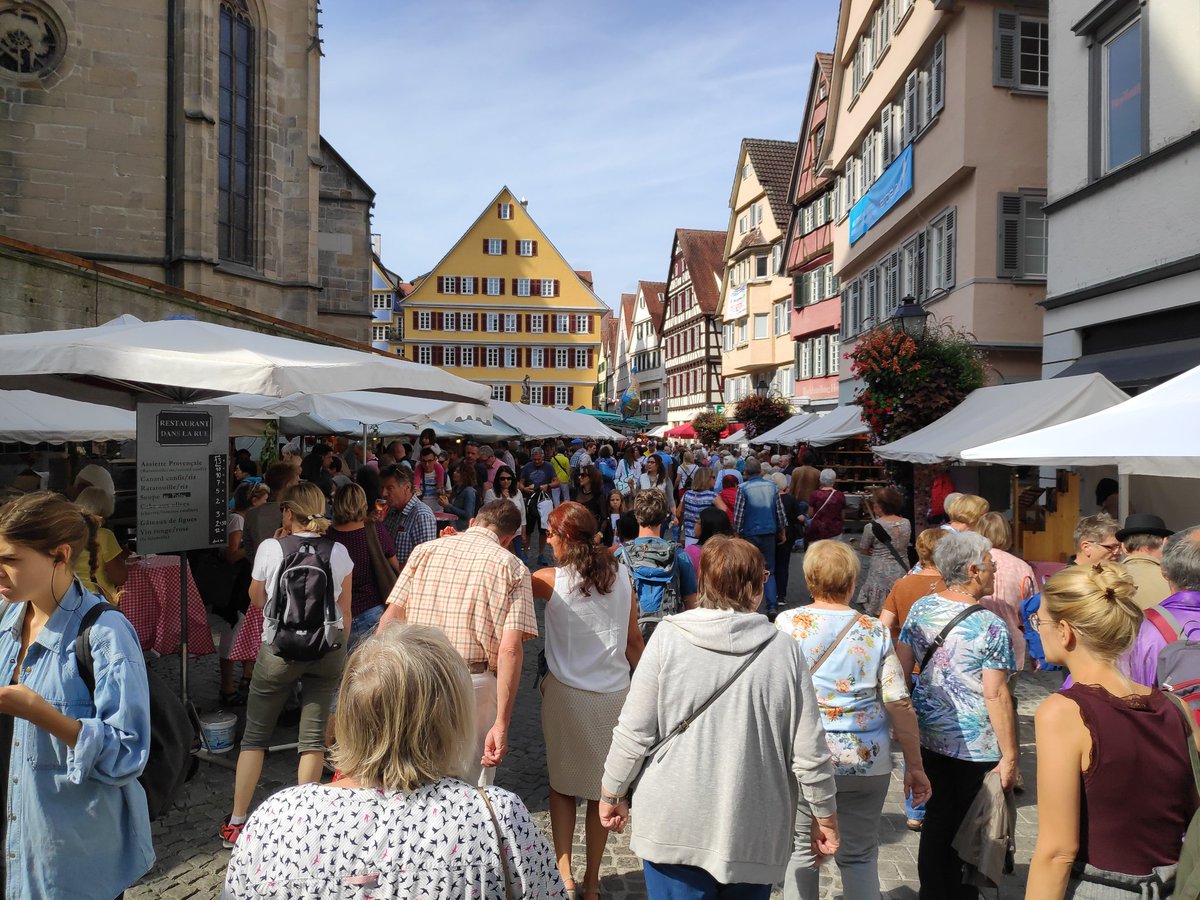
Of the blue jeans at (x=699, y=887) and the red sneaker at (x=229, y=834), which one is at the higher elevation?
the blue jeans at (x=699, y=887)

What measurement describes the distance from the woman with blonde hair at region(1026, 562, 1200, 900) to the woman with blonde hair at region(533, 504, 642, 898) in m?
1.95

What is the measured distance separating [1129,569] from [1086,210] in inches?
331

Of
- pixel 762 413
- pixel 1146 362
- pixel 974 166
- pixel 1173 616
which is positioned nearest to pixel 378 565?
pixel 1173 616

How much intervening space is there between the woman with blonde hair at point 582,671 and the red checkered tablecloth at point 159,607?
3.85 m

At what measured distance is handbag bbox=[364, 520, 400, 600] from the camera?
17.5 ft

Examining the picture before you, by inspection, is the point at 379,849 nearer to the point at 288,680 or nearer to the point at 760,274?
the point at 288,680

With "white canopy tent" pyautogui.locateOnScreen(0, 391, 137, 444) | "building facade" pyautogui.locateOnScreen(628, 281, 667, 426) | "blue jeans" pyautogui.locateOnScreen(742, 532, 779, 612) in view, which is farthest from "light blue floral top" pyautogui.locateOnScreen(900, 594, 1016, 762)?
"building facade" pyautogui.locateOnScreen(628, 281, 667, 426)

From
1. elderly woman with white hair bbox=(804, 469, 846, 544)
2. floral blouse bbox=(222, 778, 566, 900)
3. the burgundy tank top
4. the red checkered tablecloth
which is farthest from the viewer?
elderly woman with white hair bbox=(804, 469, 846, 544)

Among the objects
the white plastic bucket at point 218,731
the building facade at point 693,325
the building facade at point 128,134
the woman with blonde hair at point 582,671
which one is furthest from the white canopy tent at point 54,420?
the building facade at point 693,325

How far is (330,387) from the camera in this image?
17.1 ft

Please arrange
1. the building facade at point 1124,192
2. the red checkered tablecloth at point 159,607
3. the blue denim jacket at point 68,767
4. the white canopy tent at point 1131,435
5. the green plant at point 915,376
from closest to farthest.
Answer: the blue denim jacket at point 68,767 → the white canopy tent at point 1131,435 → the red checkered tablecloth at point 159,607 → the building facade at point 1124,192 → the green plant at point 915,376

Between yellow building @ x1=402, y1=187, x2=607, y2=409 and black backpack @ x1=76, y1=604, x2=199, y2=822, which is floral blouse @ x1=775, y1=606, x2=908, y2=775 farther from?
yellow building @ x1=402, y1=187, x2=607, y2=409

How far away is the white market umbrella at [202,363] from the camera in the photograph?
16.4 feet

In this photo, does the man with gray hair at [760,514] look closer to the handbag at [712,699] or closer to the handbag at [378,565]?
the handbag at [378,565]
